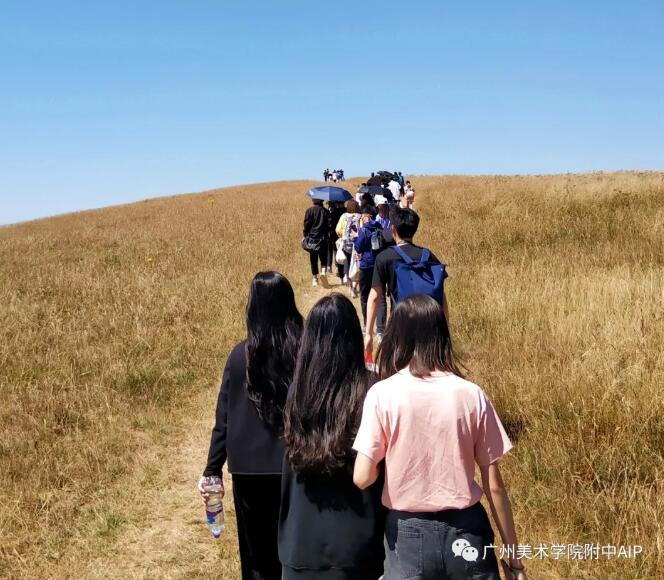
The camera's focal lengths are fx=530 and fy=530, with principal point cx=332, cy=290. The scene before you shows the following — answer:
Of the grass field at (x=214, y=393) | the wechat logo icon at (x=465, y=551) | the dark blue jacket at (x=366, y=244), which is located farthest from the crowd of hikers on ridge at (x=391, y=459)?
the dark blue jacket at (x=366, y=244)

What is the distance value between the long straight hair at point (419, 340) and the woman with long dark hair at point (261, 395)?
2.05ft

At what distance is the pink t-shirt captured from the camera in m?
1.97

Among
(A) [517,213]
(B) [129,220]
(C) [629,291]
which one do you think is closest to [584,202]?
(A) [517,213]

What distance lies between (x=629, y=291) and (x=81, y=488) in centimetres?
646

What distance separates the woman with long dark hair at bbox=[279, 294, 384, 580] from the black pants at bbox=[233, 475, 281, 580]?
0.49 meters

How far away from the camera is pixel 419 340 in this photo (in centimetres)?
210

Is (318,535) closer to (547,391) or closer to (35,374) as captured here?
(547,391)

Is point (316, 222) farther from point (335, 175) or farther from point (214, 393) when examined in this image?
point (335, 175)

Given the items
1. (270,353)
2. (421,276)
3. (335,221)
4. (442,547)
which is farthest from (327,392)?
(335,221)

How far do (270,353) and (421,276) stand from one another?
6.81ft

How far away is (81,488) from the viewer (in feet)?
14.6

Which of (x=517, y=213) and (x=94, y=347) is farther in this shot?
(x=517, y=213)

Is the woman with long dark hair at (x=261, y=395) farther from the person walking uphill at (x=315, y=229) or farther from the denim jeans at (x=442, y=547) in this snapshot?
the person walking uphill at (x=315, y=229)

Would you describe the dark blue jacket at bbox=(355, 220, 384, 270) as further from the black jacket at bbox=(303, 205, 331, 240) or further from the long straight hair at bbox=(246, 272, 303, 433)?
the long straight hair at bbox=(246, 272, 303, 433)
